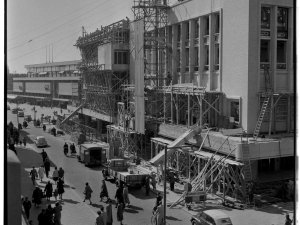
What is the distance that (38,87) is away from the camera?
1446cm

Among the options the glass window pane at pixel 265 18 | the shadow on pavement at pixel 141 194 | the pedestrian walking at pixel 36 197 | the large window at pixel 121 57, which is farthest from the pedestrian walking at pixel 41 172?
the large window at pixel 121 57

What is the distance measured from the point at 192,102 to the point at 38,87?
676cm

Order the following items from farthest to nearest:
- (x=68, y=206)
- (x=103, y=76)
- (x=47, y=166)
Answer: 1. (x=103, y=76)
2. (x=47, y=166)
3. (x=68, y=206)

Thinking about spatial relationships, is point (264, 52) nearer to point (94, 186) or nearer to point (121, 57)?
point (94, 186)

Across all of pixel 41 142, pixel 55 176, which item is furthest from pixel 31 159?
pixel 41 142

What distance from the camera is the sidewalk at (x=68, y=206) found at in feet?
38.5

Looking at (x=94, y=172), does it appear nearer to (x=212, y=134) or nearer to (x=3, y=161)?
(x=212, y=134)

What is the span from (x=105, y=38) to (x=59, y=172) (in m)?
9.70

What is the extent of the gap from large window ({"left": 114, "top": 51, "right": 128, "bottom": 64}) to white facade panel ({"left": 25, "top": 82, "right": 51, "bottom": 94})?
7.33 m

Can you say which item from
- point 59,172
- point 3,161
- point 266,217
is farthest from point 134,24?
point 3,161

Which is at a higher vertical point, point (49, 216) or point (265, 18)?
point (265, 18)

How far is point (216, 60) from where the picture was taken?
1781cm

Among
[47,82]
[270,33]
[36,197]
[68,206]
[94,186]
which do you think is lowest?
[68,206]

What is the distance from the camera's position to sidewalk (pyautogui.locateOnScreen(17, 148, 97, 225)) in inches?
462
